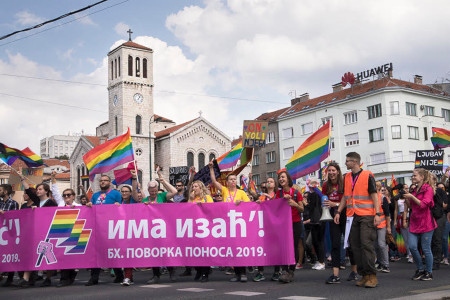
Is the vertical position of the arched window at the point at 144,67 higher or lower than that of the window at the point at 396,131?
higher

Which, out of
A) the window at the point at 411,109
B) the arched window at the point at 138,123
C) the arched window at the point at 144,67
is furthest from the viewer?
the arched window at the point at 144,67

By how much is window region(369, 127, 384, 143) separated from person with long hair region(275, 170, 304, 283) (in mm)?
46904

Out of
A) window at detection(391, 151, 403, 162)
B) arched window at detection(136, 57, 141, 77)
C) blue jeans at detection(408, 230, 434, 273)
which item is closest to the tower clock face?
arched window at detection(136, 57, 141, 77)

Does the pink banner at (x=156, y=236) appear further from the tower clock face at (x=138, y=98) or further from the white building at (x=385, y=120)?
the tower clock face at (x=138, y=98)

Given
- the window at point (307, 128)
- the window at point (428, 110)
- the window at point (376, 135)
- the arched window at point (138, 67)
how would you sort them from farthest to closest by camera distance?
the arched window at point (138, 67) → the window at point (307, 128) → the window at point (428, 110) → the window at point (376, 135)

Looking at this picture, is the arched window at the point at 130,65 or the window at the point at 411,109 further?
the arched window at the point at 130,65

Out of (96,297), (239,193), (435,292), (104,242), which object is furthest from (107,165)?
(435,292)

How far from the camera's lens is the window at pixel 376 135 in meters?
54.5

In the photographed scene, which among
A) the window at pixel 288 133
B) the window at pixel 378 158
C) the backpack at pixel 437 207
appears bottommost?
the backpack at pixel 437 207

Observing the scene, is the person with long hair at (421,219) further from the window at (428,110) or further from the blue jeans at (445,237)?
the window at (428,110)

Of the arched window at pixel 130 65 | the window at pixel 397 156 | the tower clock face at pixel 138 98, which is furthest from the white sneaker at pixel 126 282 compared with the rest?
the arched window at pixel 130 65

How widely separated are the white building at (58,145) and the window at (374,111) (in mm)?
144894

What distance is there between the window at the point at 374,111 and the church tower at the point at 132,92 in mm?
31399

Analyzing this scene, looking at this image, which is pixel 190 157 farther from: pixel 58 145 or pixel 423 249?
pixel 58 145
